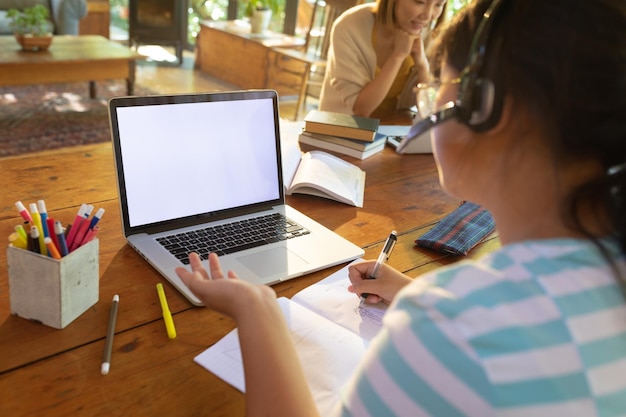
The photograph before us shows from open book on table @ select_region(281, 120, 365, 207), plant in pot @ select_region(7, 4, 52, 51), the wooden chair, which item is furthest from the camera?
Answer: the wooden chair

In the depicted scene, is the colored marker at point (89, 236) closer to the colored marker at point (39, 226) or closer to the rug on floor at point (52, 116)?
the colored marker at point (39, 226)

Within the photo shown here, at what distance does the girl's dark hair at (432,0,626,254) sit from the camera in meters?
0.47

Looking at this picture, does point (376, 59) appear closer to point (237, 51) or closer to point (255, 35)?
point (255, 35)

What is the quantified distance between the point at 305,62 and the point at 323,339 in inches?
144

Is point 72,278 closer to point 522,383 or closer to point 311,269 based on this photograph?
point 311,269

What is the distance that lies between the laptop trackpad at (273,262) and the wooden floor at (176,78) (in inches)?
131

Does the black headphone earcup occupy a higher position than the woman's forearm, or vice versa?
the black headphone earcup

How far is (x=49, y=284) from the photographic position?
0.76 meters

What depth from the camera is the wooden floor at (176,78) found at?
4.68 meters

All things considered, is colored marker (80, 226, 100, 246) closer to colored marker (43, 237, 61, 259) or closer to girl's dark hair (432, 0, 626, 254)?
colored marker (43, 237, 61, 259)

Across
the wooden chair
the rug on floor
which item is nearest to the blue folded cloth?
the rug on floor

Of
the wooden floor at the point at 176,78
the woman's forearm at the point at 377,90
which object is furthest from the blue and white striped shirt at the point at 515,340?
the wooden floor at the point at 176,78

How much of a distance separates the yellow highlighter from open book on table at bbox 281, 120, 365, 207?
1.60 feet

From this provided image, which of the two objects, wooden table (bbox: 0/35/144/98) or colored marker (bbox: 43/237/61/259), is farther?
wooden table (bbox: 0/35/144/98)
